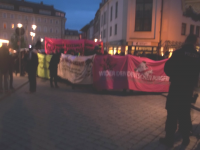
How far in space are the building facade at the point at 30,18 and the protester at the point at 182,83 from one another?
71.5 m

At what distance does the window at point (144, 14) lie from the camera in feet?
82.7

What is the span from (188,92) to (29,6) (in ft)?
281

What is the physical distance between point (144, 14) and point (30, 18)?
213 feet

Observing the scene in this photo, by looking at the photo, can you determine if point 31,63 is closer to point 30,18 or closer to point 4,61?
point 4,61

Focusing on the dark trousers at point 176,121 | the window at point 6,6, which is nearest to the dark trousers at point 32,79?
the dark trousers at point 176,121

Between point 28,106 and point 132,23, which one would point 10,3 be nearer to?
point 132,23

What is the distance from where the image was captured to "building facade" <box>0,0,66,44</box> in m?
75.8

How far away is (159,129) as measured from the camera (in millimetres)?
5020

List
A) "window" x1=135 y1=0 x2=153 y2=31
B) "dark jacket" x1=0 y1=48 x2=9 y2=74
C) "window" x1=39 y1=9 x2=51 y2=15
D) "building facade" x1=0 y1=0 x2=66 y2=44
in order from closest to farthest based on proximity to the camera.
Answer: "dark jacket" x1=0 y1=48 x2=9 y2=74
"window" x1=135 y1=0 x2=153 y2=31
"building facade" x1=0 y1=0 x2=66 y2=44
"window" x1=39 y1=9 x2=51 y2=15

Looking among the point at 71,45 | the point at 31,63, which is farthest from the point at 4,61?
the point at 71,45

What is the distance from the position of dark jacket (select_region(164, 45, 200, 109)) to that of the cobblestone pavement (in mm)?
957

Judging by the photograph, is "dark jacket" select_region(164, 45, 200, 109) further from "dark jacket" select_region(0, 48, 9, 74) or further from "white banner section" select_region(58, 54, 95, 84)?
"dark jacket" select_region(0, 48, 9, 74)

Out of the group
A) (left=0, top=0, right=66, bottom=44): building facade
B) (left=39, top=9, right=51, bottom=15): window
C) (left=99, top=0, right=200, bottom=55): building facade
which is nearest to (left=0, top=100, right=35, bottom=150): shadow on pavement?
Answer: (left=99, top=0, right=200, bottom=55): building facade

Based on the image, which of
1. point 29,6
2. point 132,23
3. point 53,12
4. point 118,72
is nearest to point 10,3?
point 29,6
